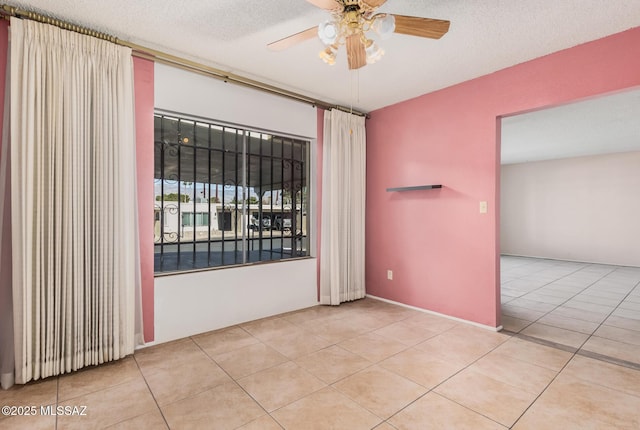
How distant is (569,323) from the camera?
346 centimetres

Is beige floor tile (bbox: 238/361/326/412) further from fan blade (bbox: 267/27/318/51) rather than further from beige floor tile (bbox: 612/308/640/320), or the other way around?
beige floor tile (bbox: 612/308/640/320)

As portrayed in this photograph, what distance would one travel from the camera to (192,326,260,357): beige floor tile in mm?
2812

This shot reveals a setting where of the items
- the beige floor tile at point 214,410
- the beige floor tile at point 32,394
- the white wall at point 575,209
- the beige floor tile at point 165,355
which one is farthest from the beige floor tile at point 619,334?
the white wall at point 575,209

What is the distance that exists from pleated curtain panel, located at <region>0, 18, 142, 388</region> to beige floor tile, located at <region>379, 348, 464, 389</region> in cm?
226

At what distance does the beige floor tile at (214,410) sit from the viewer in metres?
1.82

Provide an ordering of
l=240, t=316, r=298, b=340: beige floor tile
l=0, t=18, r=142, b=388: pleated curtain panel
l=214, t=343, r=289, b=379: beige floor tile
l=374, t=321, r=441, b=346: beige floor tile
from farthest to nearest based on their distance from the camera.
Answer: l=240, t=316, r=298, b=340: beige floor tile
l=374, t=321, r=441, b=346: beige floor tile
l=214, t=343, r=289, b=379: beige floor tile
l=0, t=18, r=142, b=388: pleated curtain panel

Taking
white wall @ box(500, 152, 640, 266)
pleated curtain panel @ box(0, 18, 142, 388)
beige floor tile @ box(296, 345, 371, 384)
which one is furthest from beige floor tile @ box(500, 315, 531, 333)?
white wall @ box(500, 152, 640, 266)

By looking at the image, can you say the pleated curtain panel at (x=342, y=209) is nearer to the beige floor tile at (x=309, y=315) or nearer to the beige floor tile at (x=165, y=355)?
the beige floor tile at (x=309, y=315)

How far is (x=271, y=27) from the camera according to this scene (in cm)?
247

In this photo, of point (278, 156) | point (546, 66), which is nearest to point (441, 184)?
point (546, 66)

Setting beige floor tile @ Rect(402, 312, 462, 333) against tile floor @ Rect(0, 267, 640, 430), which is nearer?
tile floor @ Rect(0, 267, 640, 430)

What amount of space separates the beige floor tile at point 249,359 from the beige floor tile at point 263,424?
0.56 metres

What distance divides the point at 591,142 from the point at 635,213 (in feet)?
7.63

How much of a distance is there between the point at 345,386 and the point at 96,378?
6.16 feet
